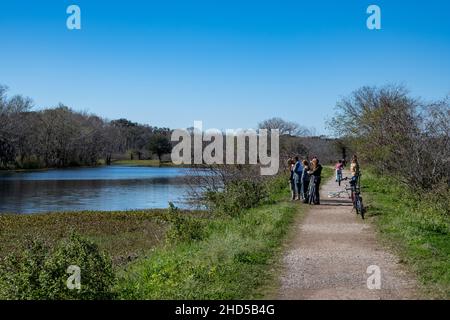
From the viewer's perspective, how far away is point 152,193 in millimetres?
43844

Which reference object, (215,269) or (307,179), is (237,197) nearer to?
(307,179)

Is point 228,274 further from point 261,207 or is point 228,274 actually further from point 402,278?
point 261,207

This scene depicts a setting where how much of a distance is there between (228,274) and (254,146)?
20.5 metres

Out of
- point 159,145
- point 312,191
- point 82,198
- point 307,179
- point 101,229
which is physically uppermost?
point 159,145

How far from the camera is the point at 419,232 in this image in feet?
42.7

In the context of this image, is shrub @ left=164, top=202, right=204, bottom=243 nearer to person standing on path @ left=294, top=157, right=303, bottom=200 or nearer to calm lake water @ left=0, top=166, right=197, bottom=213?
person standing on path @ left=294, top=157, right=303, bottom=200

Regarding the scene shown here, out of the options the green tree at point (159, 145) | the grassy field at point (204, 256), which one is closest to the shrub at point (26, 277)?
the grassy field at point (204, 256)

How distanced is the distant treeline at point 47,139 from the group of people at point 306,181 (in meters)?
73.5

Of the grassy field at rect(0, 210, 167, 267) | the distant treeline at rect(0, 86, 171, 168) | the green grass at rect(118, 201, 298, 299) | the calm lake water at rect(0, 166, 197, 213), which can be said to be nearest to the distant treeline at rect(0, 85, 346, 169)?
the distant treeline at rect(0, 86, 171, 168)

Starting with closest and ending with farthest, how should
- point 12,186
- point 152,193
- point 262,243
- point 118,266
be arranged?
point 262,243, point 118,266, point 152,193, point 12,186

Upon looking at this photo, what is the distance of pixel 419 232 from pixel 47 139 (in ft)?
312

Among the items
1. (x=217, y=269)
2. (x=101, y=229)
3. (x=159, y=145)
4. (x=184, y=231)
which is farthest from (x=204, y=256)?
(x=159, y=145)

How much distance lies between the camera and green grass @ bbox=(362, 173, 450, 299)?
9.05 m

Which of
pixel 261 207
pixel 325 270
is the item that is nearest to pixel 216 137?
pixel 261 207
